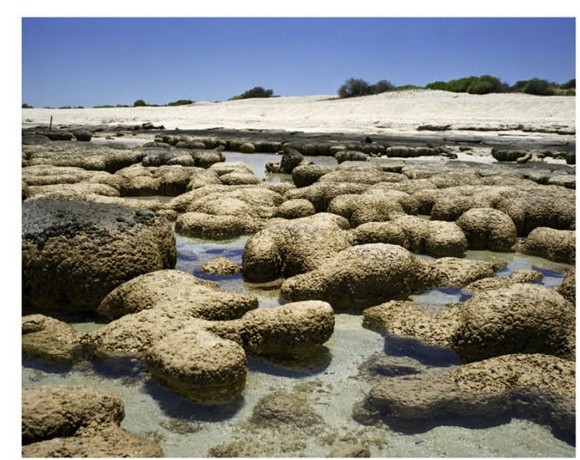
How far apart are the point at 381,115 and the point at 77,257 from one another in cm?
2906

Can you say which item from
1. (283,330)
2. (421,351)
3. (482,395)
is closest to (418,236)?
(421,351)

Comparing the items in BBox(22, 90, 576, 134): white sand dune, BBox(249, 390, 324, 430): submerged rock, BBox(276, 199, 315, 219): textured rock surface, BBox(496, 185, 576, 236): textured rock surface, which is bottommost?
BBox(249, 390, 324, 430): submerged rock

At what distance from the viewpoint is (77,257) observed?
4.09 metres

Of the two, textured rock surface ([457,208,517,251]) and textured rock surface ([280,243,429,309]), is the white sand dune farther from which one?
textured rock surface ([280,243,429,309])

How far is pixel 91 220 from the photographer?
429 cm

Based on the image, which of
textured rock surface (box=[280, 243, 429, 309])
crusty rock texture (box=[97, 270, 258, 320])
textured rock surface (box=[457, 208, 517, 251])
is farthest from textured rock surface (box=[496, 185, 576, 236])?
crusty rock texture (box=[97, 270, 258, 320])

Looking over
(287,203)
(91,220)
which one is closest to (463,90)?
(287,203)

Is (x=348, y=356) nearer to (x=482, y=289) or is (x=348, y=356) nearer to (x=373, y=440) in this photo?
(x=373, y=440)

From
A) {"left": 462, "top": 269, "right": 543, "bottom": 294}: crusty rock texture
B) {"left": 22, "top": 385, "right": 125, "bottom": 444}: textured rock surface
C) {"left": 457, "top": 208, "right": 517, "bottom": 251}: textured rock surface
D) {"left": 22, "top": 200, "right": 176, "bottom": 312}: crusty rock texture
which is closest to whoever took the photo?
{"left": 22, "top": 385, "right": 125, "bottom": 444}: textured rock surface

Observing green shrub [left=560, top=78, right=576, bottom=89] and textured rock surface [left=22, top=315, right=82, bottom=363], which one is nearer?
textured rock surface [left=22, top=315, right=82, bottom=363]

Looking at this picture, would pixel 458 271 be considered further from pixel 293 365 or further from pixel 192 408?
pixel 192 408

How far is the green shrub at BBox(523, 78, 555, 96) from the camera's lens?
3428 cm

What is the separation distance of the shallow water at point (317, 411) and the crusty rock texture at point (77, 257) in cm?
86

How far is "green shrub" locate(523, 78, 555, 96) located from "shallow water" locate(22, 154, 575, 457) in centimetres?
3497
